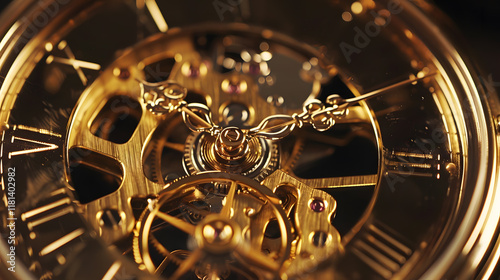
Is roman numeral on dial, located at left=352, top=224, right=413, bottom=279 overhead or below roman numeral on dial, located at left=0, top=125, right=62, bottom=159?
below

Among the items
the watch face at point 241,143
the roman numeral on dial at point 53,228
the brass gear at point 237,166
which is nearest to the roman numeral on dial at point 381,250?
the watch face at point 241,143

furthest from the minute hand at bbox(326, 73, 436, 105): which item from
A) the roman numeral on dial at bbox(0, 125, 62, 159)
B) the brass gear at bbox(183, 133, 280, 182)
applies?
the roman numeral on dial at bbox(0, 125, 62, 159)

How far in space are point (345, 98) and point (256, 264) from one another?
0.34m

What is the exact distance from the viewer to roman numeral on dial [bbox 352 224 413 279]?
0.79 meters

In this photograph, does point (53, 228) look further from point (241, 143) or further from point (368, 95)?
point (368, 95)

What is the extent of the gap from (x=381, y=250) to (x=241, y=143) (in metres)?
0.25

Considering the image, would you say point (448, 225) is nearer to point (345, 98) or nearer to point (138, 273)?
point (345, 98)

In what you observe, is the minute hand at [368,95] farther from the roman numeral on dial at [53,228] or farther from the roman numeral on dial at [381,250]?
the roman numeral on dial at [53,228]

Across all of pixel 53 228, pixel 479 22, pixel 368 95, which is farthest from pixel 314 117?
pixel 479 22

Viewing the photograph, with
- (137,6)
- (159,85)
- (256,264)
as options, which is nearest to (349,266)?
(256,264)

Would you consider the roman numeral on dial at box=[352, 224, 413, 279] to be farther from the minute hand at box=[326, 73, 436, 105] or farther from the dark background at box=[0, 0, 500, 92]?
the dark background at box=[0, 0, 500, 92]

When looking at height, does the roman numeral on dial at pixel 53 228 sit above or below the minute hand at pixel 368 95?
below

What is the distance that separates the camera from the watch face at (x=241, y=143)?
2.58 ft

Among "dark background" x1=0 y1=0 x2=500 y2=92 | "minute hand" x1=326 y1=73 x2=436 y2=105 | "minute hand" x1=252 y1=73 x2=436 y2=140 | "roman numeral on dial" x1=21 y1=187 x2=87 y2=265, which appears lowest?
"roman numeral on dial" x1=21 y1=187 x2=87 y2=265
